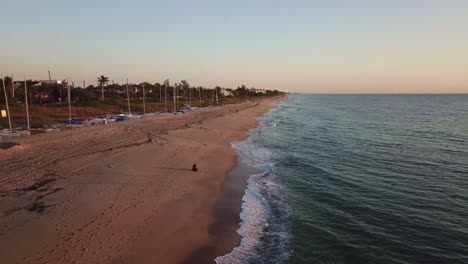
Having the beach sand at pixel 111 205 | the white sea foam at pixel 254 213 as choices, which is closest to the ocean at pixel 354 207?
the white sea foam at pixel 254 213

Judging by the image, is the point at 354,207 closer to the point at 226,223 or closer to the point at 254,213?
the point at 254,213

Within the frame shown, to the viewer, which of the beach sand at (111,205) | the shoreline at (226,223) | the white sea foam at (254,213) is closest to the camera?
the beach sand at (111,205)

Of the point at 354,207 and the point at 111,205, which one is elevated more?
the point at 111,205

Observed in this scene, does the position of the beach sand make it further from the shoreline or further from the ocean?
the ocean

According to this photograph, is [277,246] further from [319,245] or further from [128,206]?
[128,206]

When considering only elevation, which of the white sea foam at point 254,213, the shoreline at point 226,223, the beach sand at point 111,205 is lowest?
the white sea foam at point 254,213

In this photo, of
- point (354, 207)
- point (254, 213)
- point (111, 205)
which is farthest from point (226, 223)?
point (354, 207)

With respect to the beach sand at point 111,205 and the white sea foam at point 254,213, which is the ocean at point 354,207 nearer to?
the white sea foam at point 254,213

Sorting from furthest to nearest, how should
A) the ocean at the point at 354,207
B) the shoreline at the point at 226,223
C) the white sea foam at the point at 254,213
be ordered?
the ocean at the point at 354,207 → the white sea foam at the point at 254,213 → the shoreline at the point at 226,223

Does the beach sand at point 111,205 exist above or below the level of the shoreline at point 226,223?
above
